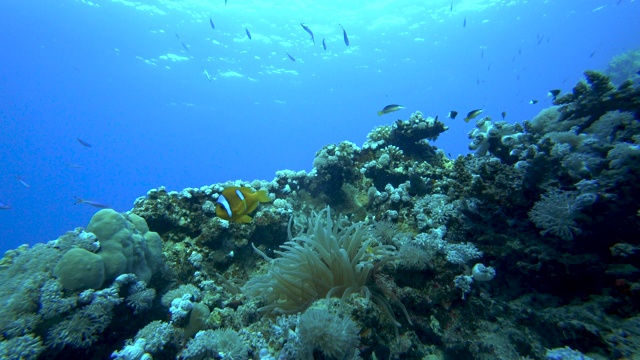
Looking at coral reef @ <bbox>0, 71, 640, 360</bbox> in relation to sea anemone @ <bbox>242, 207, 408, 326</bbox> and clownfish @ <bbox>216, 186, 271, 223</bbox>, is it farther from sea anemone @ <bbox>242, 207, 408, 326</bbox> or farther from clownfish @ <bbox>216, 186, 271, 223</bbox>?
clownfish @ <bbox>216, 186, 271, 223</bbox>

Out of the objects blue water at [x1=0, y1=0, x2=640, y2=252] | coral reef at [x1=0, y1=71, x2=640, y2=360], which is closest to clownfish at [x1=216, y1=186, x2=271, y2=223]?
coral reef at [x1=0, y1=71, x2=640, y2=360]

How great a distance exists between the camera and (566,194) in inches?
127

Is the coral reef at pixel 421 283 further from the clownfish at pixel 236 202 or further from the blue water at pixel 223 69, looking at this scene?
the blue water at pixel 223 69

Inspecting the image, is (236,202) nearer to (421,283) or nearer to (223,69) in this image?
(421,283)

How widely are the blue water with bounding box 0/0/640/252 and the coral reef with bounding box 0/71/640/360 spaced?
54.3ft

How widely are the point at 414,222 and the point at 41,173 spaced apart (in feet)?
433

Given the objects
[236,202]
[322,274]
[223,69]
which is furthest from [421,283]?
[223,69]

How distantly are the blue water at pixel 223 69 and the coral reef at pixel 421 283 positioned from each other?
54.3 feet

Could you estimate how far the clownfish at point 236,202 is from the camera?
11.7ft

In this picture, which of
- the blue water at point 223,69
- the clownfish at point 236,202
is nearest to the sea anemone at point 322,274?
the clownfish at point 236,202

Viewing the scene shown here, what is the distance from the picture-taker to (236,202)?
12.1 feet

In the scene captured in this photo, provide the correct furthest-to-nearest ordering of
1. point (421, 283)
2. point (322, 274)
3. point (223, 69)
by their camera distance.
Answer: point (223, 69) → point (322, 274) → point (421, 283)

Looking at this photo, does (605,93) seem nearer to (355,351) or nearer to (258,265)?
(355,351)

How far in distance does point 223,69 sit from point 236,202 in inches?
2151
